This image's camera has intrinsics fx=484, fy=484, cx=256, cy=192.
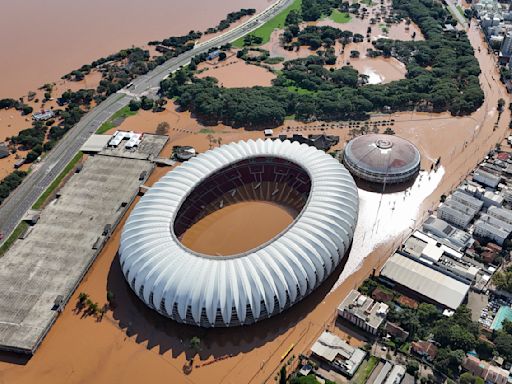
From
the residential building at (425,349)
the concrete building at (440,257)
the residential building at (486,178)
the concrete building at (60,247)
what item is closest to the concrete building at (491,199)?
the residential building at (486,178)

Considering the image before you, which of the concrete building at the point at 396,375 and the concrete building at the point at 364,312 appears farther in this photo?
the concrete building at the point at 364,312

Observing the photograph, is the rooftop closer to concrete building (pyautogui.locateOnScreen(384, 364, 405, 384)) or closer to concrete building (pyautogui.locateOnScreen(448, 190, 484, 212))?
concrete building (pyautogui.locateOnScreen(384, 364, 405, 384))

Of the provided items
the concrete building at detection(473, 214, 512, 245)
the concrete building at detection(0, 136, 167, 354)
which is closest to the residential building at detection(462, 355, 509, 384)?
the concrete building at detection(473, 214, 512, 245)

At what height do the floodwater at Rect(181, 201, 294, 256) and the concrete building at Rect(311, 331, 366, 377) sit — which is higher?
the floodwater at Rect(181, 201, 294, 256)

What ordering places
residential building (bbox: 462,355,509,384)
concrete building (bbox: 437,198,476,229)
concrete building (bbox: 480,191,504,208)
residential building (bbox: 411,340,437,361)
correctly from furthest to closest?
concrete building (bbox: 480,191,504,208), concrete building (bbox: 437,198,476,229), residential building (bbox: 411,340,437,361), residential building (bbox: 462,355,509,384)

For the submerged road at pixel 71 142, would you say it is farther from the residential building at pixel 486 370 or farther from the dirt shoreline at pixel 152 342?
the residential building at pixel 486 370

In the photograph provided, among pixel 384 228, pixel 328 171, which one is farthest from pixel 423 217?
pixel 328 171
